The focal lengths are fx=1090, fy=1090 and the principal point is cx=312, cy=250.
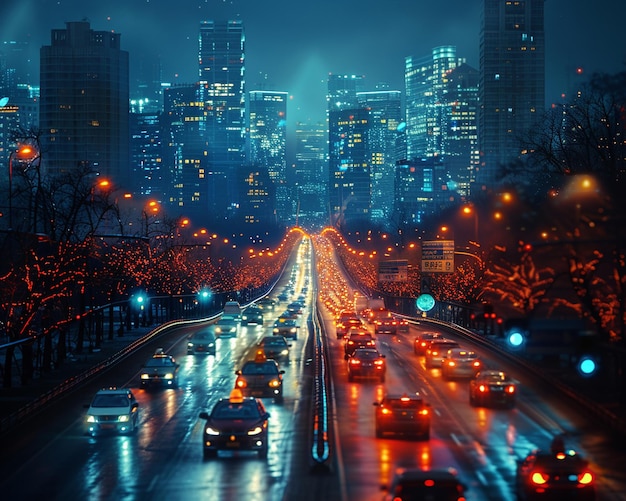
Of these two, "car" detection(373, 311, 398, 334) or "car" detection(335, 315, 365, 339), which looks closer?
"car" detection(335, 315, 365, 339)

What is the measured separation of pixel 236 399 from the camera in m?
31.5

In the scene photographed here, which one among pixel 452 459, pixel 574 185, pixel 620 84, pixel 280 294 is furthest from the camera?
pixel 280 294

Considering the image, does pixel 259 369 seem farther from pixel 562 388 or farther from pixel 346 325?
pixel 346 325

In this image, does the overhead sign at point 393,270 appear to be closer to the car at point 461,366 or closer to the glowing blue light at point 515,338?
the car at point 461,366

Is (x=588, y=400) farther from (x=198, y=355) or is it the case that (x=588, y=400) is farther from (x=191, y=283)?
(x=191, y=283)

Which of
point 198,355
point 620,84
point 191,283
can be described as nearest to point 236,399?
point 620,84

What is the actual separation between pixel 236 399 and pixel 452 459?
668cm

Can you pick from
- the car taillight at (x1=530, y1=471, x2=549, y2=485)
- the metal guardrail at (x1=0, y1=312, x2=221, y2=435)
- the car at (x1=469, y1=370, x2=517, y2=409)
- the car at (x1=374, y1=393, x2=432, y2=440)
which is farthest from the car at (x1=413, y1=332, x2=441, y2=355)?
the car taillight at (x1=530, y1=471, x2=549, y2=485)

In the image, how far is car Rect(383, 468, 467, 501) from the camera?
57.7 ft

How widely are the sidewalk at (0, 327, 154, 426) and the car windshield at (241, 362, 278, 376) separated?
27.6 feet

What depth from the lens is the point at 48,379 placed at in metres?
53.0

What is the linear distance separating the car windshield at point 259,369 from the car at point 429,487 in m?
26.6

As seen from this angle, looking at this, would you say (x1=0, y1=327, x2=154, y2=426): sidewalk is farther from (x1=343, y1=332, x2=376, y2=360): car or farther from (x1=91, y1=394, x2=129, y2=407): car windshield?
(x1=343, y1=332, x2=376, y2=360): car

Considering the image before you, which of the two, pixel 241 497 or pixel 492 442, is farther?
pixel 492 442
